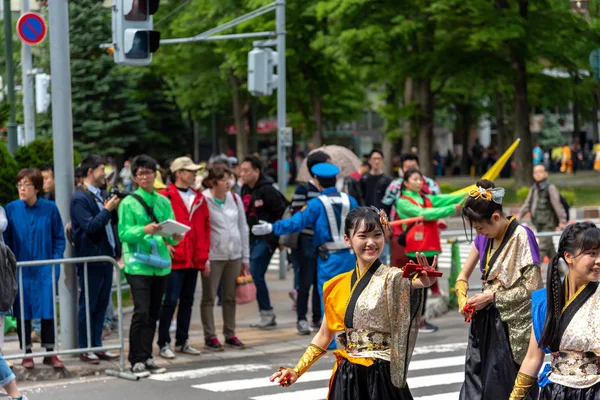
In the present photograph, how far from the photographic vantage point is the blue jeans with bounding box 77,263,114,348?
32.9 feet

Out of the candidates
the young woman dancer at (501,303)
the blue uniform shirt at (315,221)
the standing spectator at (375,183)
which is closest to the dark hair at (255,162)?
the blue uniform shirt at (315,221)

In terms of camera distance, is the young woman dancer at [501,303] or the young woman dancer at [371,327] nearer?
the young woman dancer at [371,327]

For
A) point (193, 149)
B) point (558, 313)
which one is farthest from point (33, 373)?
point (193, 149)

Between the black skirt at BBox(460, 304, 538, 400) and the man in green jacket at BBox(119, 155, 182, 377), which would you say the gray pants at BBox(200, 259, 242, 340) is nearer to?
the man in green jacket at BBox(119, 155, 182, 377)

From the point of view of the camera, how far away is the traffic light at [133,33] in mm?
11156

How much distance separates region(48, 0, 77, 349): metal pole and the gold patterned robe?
5.03 metres

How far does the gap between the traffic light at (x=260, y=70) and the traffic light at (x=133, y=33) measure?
8.25m

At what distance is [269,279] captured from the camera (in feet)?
56.8

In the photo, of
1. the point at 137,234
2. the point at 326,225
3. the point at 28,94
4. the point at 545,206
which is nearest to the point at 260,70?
the point at 545,206

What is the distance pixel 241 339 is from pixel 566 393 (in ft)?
22.9

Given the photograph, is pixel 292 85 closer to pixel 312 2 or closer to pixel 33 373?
pixel 312 2

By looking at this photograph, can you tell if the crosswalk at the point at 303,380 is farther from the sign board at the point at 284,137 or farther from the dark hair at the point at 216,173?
the sign board at the point at 284,137

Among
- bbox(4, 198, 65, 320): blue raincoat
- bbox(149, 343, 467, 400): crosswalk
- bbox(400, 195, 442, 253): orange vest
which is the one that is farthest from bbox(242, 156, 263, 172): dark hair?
bbox(4, 198, 65, 320): blue raincoat

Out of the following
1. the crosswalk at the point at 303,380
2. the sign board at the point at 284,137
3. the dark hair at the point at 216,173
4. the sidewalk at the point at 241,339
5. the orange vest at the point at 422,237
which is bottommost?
the crosswalk at the point at 303,380
